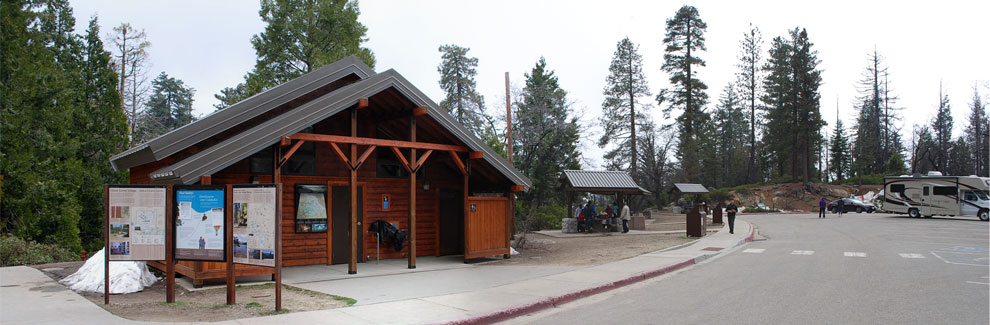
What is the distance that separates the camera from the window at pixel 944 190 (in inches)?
1331

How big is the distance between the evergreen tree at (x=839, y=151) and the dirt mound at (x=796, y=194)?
18.6m

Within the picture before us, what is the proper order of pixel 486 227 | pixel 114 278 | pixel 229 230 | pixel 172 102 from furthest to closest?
pixel 172 102, pixel 486 227, pixel 114 278, pixel 229 230

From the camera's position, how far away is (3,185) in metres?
17.9

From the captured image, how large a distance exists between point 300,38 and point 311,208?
24.8m

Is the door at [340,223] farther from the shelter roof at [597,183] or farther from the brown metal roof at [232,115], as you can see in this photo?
the shelter roof at [597,183]

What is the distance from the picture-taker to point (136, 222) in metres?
8.71

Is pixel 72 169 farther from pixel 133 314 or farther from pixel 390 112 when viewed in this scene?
pixel 133 314

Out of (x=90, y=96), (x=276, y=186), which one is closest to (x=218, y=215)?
(x=276, y=186)

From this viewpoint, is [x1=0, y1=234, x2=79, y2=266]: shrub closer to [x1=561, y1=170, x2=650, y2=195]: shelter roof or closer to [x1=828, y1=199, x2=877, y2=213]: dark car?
[x1=561, y1=170, x2=650, y2=195]: shelter roof

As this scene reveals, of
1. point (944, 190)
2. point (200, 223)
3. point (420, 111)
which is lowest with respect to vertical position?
point (944, 190)

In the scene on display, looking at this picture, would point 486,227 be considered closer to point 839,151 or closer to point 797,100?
point 797,100

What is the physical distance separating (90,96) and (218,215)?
20349 mm

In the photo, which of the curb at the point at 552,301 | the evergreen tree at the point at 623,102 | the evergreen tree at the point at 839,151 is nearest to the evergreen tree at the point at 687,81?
the evergreen tree at the point at 623,102

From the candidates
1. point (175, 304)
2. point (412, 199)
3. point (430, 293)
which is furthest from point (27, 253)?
point (430, 293)
